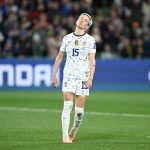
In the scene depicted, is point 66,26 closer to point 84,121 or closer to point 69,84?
point 84,121

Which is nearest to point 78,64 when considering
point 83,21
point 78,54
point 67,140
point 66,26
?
point 78,54

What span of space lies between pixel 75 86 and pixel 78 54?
0.59m

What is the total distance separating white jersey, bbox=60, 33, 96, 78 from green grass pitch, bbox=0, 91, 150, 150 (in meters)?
1.29

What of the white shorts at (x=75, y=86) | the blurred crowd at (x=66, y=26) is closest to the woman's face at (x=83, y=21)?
the white shorts at (x=75, y=86)

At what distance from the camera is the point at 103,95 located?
2309 cm

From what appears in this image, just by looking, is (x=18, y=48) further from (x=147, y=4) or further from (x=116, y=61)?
(x=147, y=4)

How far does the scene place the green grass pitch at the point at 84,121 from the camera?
11.9 m

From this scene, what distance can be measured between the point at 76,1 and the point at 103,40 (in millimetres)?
2319

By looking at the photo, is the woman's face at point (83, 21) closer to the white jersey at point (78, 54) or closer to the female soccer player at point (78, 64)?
the female soccer player at point (78, 64)

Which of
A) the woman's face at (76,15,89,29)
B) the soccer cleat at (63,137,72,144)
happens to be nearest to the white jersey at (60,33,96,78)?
the woman's face at (76,15,89,29)

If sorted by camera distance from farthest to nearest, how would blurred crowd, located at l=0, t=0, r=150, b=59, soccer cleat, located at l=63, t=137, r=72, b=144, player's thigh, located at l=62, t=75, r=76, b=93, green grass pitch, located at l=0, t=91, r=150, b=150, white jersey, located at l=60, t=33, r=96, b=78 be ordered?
blurred crowd, located at l=0, t=0, r=150, b=59
white jersey, located at l=60, t=33, r=96, b=78
player's thigh, located at l=62, t=75, r=76, b=93
soccer cleat, located at l=63, t=137, r=72, b=144
green grass pitch, located at l=0, t=91, r=150, b=150

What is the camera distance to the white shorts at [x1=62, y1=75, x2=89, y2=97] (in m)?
12.2

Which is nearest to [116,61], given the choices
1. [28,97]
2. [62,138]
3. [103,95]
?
[103,95]

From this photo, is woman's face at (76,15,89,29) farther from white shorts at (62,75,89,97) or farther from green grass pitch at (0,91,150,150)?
green grass pitch at (0,91,150,150)
